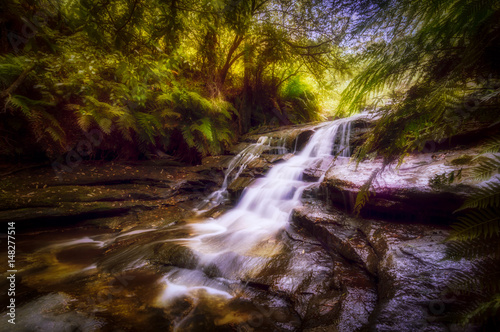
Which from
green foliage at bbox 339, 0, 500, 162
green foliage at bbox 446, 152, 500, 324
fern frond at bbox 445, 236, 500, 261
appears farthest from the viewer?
green foliage at bbox 339, 0, 500, 162

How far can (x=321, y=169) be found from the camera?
5582 mm

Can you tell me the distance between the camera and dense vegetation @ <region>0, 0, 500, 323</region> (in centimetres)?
153

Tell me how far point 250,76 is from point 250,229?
22.8 ft

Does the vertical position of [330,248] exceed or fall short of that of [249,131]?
it falls short

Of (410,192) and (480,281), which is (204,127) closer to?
(410,192)

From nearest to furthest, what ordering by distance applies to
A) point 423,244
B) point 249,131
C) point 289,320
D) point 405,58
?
point 405,58 < point 289,320 < point 423,244 < point 249,131

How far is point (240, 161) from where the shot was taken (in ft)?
23.8

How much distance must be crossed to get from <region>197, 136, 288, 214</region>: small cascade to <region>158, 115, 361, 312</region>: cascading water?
0.11 m

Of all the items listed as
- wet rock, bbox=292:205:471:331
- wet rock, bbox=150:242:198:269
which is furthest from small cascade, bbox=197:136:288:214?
wet rock, bbox=292:205:471:331

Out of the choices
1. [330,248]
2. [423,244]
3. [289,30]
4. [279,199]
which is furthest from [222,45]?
[423,244]

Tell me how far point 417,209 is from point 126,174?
6481 mm

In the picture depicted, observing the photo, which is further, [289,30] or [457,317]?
[289,30]

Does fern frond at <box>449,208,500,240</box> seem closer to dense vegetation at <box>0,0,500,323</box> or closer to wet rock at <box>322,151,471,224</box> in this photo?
dense vegetation at <box>0,0,500,323</box>

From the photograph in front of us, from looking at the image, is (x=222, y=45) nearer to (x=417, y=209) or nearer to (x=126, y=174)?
(x=126, y=174)
